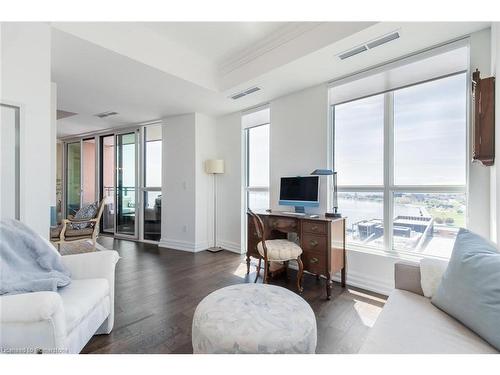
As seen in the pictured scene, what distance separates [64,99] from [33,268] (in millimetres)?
3174

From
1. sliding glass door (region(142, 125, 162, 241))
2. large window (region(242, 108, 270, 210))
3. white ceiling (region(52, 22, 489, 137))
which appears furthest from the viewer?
sliding glass door (region(142, 125, 162, 241))

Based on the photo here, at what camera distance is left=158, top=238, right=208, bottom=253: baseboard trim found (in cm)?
417

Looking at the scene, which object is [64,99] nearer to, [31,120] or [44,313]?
[31,120]

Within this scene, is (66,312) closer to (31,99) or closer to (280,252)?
(31,99)

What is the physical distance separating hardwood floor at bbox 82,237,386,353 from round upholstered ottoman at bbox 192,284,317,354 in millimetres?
590

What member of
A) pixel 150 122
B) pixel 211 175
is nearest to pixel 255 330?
pixel 211 175

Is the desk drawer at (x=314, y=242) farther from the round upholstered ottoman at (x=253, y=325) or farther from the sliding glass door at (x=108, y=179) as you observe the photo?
the sliding glass door at (x=108, y=179)

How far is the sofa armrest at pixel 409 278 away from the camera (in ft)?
4.92

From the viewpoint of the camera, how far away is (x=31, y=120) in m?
1.92

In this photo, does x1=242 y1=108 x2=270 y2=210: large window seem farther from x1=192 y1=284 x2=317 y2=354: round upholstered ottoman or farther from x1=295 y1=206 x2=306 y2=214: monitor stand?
x1=192 y1=284 x2=317 y2=354: round upholstered ottoman

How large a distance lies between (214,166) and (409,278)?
10.8 feet

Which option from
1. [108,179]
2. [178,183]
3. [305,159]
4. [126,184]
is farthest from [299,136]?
[108,179]

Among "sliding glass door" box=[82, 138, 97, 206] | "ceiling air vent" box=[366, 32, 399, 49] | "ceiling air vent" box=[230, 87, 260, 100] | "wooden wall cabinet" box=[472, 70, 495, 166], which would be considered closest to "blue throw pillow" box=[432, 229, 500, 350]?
"wooden wall cabinet" box=[472, 70, 495, 166]

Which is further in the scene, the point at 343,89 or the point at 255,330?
the point at 343,89
